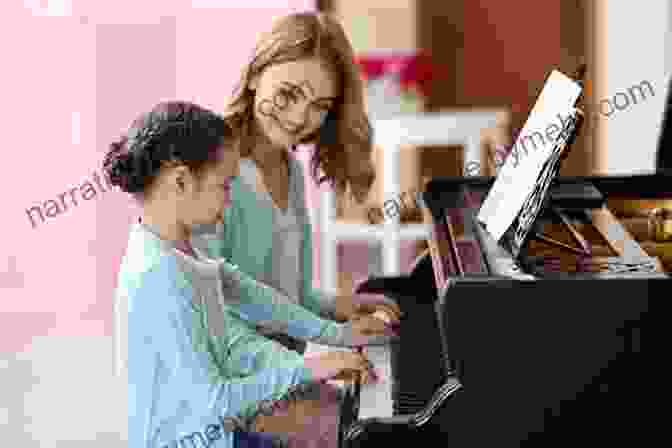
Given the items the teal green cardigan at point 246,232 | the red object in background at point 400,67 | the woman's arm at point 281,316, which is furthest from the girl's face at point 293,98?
the red object in background at point 400,67

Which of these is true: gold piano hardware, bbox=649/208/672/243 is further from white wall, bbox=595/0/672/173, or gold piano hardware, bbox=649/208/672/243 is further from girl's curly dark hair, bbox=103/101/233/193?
white wall, bbox=595/0/672/173

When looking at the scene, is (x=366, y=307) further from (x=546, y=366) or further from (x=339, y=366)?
(x=546, y=366)

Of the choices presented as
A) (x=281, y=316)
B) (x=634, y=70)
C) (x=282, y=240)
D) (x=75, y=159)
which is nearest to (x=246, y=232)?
(x=282, y=240)

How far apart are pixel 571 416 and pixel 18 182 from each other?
238 centimetres

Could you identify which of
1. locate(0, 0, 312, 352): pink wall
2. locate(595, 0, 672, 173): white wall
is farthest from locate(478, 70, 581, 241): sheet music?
locate(595, 0, 672, 173): white wall

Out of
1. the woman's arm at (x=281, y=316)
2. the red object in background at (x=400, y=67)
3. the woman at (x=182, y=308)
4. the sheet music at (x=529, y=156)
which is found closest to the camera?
the woman at (x=182, y=308)

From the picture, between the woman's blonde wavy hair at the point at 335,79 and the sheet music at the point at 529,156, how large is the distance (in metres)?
0.27

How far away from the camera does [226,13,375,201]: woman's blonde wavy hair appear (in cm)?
210

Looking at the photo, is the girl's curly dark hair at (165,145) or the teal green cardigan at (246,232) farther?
the teal green cardigan at (246,232)

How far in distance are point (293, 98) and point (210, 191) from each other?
0.38 metres

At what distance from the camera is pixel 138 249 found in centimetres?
173

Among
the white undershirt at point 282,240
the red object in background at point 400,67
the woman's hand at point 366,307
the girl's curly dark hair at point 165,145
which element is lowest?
the woman's hand at point 366,307

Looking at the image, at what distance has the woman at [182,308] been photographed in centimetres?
168

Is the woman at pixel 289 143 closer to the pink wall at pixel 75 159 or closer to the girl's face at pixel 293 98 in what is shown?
the girl's face at pixel 293 98
